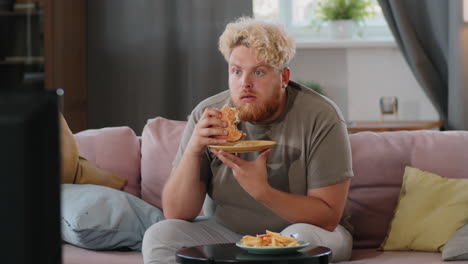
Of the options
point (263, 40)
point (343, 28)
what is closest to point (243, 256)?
point (263, 40)

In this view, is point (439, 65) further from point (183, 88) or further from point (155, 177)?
point (155, 177)

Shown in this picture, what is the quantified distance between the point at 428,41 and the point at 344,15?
694mm

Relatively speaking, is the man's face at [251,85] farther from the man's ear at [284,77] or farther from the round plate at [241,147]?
the round plate at [241,147]

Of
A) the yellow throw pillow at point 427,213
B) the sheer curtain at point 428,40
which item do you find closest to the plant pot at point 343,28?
the sheer curtain at point 428,40

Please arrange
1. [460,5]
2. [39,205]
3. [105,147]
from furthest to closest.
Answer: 1. [460,5]
2. [105,147]
3. [39,205]

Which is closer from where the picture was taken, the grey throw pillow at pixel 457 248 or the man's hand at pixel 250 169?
the man's hand at pixel 250 169

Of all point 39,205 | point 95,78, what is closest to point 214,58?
point 95,78

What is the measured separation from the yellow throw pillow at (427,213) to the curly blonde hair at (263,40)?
25.4 inches

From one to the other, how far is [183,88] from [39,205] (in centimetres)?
413

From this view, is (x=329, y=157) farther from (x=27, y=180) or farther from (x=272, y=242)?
(x=27, y=180)

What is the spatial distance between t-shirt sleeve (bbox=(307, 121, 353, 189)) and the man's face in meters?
0.18

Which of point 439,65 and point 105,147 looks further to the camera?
point 439,65

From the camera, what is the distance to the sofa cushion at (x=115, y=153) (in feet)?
8.88

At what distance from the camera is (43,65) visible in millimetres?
4402
